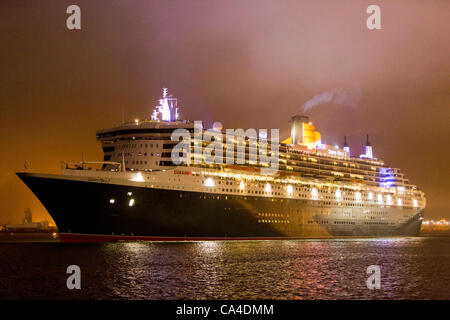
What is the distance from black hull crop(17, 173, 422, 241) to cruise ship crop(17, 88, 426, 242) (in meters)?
0.09

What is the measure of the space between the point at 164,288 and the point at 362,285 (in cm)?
1078

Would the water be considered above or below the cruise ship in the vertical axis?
below

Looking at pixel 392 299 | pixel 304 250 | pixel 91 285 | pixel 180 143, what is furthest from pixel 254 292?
pixel 180 143

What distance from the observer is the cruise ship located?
46.1 m

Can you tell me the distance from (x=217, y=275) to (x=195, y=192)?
20.2m

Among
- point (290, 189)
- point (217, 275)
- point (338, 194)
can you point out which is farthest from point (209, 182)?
point (338, 194)

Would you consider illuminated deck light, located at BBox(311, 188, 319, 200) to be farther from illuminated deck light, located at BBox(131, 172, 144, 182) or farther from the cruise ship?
illuminated deck light, located at BBox(131, 172, 144, 182)

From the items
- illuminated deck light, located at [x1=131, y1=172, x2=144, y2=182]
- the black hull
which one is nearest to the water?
the black hull

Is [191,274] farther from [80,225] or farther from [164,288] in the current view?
[80,225]
